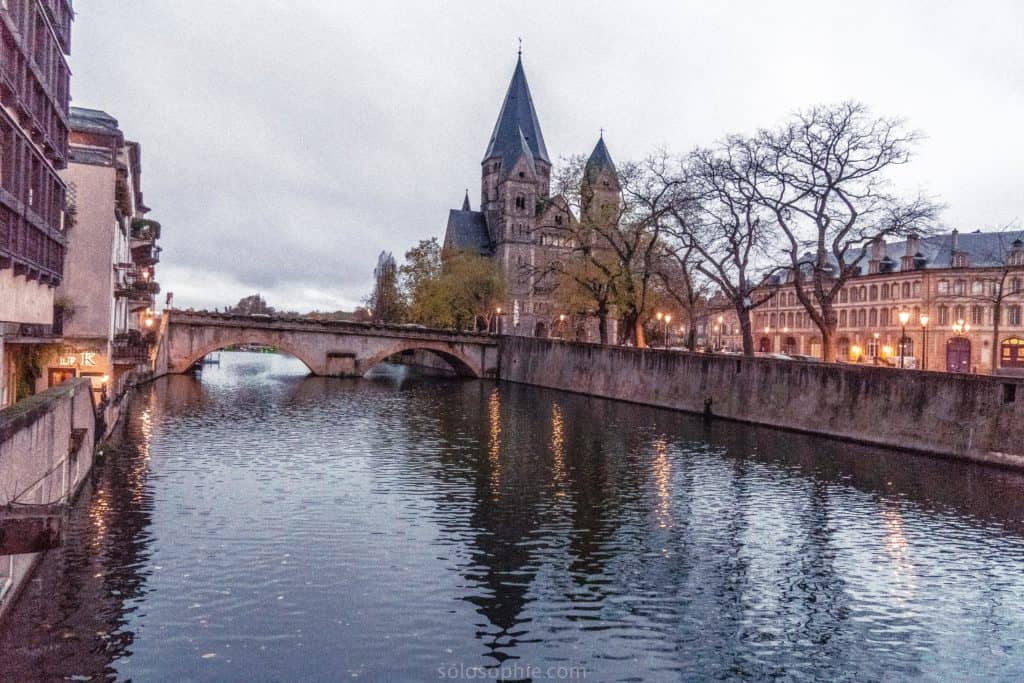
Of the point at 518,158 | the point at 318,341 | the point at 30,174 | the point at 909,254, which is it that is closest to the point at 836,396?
the point at 30,174

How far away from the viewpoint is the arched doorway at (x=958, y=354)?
90.4 meters

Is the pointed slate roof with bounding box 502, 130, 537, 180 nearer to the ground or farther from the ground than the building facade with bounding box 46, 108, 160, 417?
farther from the ground

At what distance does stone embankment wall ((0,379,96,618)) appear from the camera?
15.8m

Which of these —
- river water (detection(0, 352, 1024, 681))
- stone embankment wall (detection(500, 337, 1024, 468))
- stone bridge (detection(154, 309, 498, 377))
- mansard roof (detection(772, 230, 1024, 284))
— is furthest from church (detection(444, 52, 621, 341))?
river water (detection(0, 352, 1024, 681))

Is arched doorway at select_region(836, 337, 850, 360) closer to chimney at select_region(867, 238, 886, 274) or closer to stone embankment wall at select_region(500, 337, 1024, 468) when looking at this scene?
chimney at select_region(867, 238, 886, 274)

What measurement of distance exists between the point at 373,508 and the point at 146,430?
811 inches

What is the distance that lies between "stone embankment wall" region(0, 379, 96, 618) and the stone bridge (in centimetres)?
5288

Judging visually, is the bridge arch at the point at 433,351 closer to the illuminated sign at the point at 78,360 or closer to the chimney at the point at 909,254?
the chimney at the point at 909,254

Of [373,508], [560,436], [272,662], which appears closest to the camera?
[272,662]

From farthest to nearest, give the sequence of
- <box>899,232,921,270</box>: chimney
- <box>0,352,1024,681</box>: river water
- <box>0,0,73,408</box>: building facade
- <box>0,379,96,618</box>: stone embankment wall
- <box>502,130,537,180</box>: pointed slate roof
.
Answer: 1. <box>502,130,537,180</box>: pointed slate roof
2. <box>899,232,921,270</box>: chimney
3. <box>0,0,73,408</box>: building facade
4. <box>0,379,96,618</box>: stone embankment wall
5. <box>0,352,1024,681</box>: river water

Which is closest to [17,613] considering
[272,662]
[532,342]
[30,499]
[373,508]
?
[30,499]

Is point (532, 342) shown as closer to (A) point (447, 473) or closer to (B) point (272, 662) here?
(A) point (447, 473)

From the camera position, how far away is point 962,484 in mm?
32188

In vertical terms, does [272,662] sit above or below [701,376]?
below
